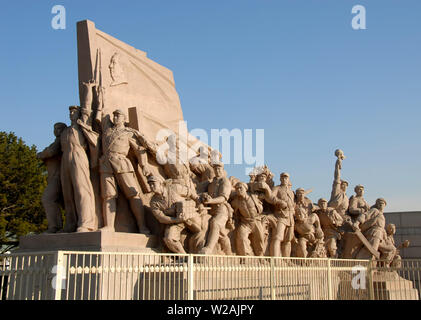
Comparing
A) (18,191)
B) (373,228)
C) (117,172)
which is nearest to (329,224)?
(373,228)

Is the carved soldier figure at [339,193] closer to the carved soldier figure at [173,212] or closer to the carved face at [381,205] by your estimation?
the carved face at [381,205]

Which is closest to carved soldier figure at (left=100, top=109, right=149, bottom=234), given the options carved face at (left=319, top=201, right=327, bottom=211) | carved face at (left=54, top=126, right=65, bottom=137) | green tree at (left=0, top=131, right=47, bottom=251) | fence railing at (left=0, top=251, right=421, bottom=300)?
carved face at (left=54, top=126, right=65, bottom=137)

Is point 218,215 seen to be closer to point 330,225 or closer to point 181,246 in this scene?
point 181,246

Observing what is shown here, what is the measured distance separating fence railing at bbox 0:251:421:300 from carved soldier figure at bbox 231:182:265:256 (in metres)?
1.83

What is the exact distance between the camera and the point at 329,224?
1246cm

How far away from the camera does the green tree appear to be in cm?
1731

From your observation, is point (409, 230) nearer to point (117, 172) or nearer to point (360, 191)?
point (360, 191)

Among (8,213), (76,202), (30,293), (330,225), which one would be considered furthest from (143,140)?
(8,213)

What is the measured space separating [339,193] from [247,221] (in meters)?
4.99

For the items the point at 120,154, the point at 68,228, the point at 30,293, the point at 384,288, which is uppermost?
the point at 120,154

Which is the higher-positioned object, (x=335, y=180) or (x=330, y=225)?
(x=335, y=180)

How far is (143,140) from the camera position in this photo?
8.77 meters

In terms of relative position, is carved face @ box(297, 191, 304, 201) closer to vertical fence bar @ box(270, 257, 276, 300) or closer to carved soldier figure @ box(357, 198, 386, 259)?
carved soldier figure @ box(357, 198, 386, 259)
